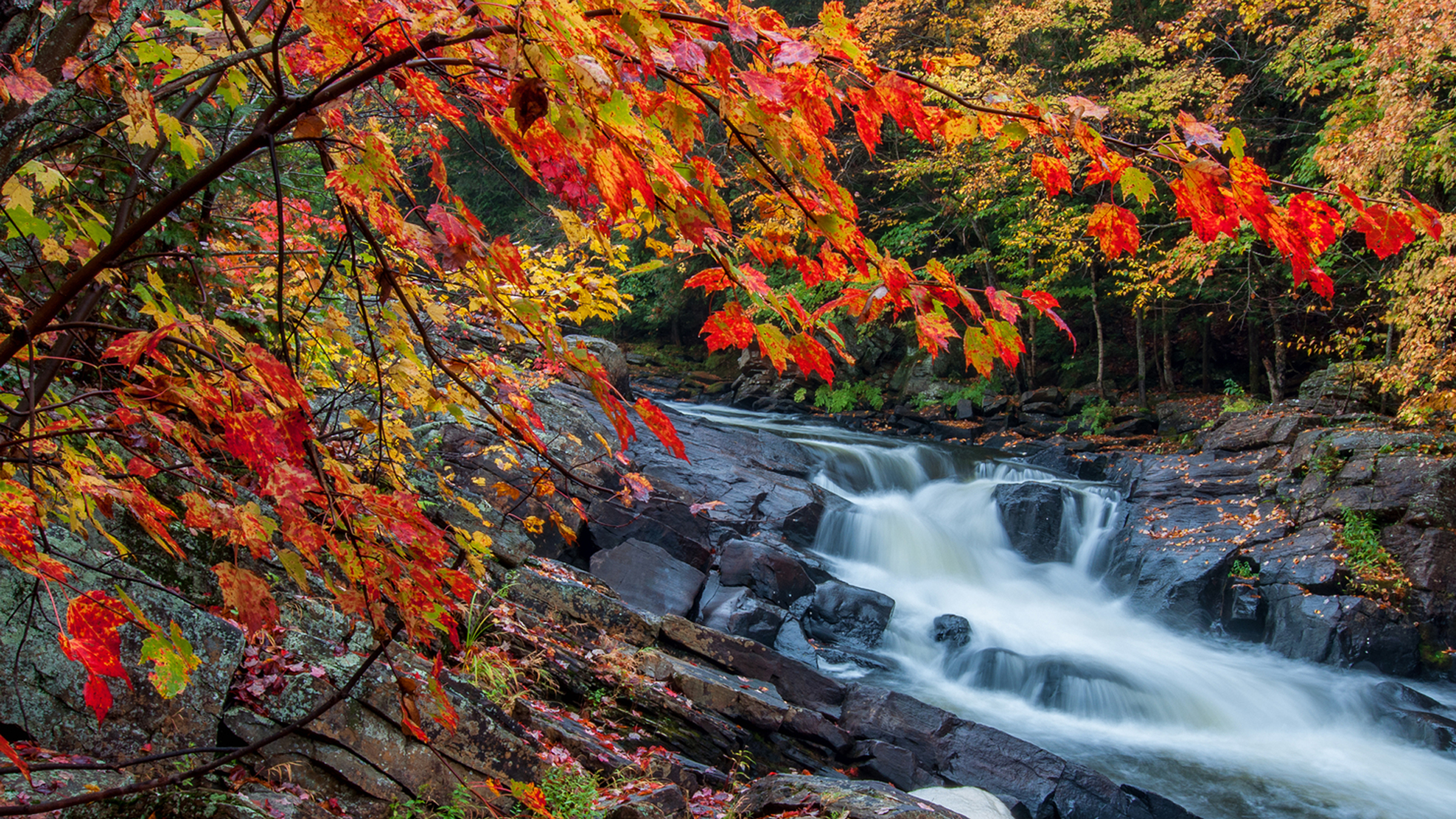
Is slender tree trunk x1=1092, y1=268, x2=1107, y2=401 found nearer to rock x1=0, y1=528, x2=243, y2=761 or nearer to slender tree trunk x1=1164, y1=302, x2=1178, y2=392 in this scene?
slender tree trunk x1=1164, y1=302, x2=1178, y2=392

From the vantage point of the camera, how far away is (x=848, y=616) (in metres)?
9.58

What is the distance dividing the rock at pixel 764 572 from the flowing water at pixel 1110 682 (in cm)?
128

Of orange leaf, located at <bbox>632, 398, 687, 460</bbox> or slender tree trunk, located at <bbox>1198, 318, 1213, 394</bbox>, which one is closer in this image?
orange leaf, located at <bbox>632, 398, 687, 460</bbox>

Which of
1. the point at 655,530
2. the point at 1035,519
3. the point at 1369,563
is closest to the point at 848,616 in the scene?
the point at 655,530

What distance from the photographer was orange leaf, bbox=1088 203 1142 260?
66.6 inches

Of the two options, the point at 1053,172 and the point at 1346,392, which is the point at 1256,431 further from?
the point at 1053,172

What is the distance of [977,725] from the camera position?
6676 mm

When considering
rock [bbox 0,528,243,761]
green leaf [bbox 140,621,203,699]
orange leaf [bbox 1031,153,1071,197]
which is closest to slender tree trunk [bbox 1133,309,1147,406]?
orange leaf [bbox 1031,153,1071,197]

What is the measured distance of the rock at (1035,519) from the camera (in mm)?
12508

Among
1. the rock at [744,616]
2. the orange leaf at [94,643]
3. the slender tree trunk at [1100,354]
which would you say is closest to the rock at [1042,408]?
the slender tree trunk at [1100,354]

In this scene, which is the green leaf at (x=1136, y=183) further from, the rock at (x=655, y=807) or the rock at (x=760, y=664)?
the rock at (x=760, y=664)

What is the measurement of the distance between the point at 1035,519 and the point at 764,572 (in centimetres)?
565

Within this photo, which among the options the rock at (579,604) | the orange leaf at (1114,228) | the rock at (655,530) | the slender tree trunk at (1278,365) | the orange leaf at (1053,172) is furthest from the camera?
the slender tree trunk at (1278,365)

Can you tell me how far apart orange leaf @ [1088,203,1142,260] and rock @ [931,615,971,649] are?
8549mm
